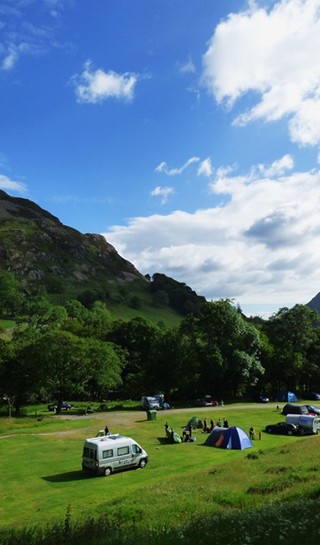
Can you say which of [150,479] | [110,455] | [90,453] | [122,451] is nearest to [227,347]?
[122,451]

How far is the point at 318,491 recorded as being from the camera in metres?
17.2

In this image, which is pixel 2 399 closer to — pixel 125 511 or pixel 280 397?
pixel 280 397

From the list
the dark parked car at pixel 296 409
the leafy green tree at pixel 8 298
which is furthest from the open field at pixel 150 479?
the leafy green tree at pixel 8 298

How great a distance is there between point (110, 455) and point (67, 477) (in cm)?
326

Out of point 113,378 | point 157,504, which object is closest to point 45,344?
point 113,378

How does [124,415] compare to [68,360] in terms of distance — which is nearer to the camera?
[124,415]

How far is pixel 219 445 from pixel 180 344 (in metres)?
40.5

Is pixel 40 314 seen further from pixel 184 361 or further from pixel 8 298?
pixel 184 361

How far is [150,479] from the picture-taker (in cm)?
2781

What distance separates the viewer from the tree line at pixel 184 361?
222 ft

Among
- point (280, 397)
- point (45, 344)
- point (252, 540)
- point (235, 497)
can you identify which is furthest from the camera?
point (280, 397)

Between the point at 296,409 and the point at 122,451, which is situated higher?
the point at 122,451

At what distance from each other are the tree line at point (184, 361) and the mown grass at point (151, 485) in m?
18.9

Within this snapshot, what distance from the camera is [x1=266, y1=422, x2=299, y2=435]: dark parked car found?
46719 mm
